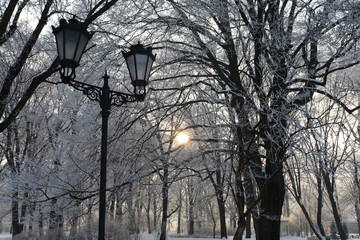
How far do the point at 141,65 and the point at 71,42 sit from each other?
0.96 m

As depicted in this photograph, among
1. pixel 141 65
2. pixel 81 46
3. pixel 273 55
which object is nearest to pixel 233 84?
pixel 273 55

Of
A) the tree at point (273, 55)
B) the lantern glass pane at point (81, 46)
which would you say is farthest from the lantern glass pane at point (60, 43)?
the tree at point (273, 55)

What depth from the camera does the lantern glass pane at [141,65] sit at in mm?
4475

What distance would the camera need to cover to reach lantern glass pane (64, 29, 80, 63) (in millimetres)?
3941

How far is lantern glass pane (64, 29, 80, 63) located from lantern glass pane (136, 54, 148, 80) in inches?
33.2

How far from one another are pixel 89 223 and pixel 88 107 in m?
8.08

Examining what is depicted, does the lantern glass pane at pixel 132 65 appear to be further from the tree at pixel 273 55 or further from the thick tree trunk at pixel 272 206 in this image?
the thick tree trunk at pixel 272 206

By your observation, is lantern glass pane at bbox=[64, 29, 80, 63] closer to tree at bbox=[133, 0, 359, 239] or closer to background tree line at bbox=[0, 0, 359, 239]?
background tree line at bbox=[0, 0, 359, 239]

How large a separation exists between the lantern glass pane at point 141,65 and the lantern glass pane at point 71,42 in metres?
0.84

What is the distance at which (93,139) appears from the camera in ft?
25.4

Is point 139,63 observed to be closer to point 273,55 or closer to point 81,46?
point 81,46

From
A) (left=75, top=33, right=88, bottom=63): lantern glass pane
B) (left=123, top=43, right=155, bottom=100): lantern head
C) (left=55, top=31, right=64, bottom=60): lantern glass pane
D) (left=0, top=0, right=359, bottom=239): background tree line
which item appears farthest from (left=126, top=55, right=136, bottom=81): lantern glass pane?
(left=0, top=0, right=359, bottom=239): background tree line

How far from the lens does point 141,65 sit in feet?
14.8

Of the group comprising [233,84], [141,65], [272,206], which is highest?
[233,84]
